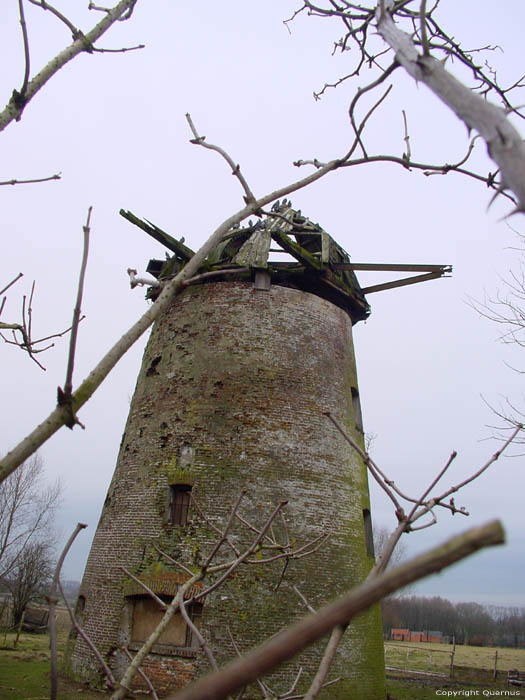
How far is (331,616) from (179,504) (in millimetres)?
10203

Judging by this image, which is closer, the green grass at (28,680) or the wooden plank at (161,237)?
the green grass at (28,680)

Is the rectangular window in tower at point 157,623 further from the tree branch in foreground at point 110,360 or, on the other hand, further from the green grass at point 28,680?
the tree branch in foreground at point 110,360

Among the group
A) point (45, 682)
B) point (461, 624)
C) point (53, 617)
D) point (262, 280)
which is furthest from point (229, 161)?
point (461, 624)

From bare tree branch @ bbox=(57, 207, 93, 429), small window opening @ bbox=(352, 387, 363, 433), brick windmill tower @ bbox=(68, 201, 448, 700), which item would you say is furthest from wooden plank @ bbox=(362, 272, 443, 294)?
bare tree branch @ bbox=(57, 207, 93, 429)

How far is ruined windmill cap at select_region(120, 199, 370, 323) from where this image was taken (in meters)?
11.9

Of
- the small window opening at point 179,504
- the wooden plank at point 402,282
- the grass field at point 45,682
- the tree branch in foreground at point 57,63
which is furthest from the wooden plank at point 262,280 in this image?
the tree branch in foreground at point 57,63

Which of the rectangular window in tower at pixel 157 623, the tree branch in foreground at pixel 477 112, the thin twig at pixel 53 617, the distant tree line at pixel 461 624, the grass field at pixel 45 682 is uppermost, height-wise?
the tree branch in foreground at pixel 477 112

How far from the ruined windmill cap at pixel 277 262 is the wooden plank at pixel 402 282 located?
42 centimetres

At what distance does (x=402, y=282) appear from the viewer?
1335 centimetres

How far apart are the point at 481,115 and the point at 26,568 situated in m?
32.9

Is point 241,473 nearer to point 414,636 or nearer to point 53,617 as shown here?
point 53,617

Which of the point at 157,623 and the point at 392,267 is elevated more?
the point at 392,267

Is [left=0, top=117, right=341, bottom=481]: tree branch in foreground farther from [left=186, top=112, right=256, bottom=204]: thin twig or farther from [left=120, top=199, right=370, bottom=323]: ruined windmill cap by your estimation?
[left=120, top=199, right=370, bottom=323]: ruined windmill cap

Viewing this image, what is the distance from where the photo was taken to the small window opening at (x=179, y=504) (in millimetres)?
10523
